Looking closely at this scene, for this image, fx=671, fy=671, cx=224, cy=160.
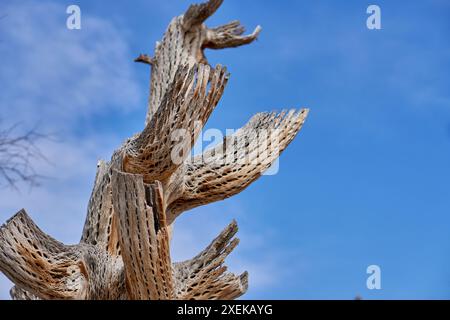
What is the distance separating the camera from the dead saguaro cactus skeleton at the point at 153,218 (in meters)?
3.79

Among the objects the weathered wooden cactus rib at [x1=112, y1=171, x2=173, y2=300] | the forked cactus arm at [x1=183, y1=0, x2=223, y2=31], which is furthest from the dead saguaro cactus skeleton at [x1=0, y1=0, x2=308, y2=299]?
the forked cactus arm at [x1=183, y1=0, x2=223, y2=31]

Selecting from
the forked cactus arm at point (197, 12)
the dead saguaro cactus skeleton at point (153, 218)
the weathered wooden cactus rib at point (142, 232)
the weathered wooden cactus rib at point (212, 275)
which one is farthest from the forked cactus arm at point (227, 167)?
the forked cactus arm at point (197, 12)

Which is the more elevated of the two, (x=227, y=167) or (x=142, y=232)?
(x=227, y=167)

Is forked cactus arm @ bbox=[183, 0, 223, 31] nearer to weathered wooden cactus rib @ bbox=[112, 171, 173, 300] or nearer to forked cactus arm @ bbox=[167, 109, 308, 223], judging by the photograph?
forked cactus arm @ bbox=[167, 109, 308, 223]

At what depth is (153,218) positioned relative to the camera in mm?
3742

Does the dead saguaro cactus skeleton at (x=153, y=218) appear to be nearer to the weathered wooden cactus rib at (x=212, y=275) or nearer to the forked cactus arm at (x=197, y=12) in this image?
the weathered wooden cactus rib at (x=212, y=275)

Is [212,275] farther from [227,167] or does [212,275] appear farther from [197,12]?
[197,12]

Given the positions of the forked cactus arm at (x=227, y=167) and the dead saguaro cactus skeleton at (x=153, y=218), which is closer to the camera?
the dead saguaro cactus skeleton at (x=153, y=218)

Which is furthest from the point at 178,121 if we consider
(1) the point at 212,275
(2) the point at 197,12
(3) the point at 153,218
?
(2) the point at 197,12

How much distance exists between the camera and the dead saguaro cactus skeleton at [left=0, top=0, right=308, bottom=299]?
12.4ft

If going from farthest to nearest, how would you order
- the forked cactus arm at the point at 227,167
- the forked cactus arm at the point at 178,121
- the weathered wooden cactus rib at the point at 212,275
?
the forked cactus arm at the point at 227,167
the weathered wooden cactus rib at the point at 212,275
the forked cactus arm at the point at 178,121
